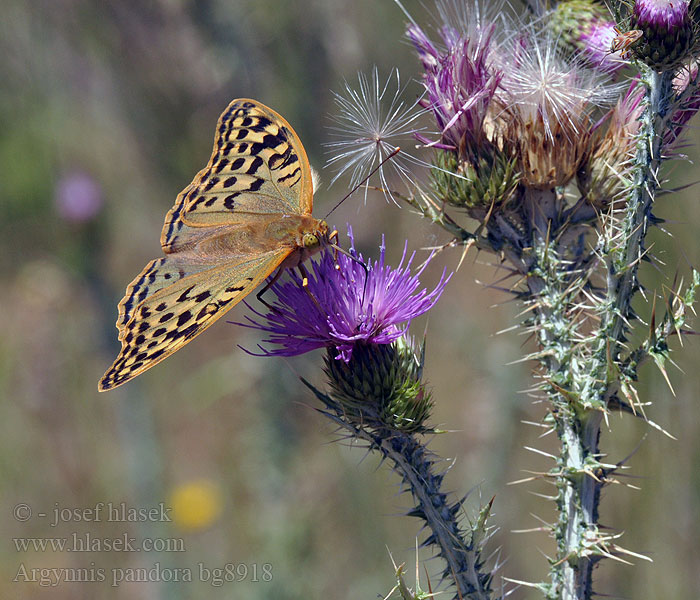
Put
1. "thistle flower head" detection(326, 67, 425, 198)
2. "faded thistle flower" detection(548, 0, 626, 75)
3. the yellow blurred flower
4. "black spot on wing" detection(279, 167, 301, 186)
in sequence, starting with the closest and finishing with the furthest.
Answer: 1. "faded thistle flower" detection(548, 0, 626, 75)
2. "thistle flower head" detection(326, 67, 425, 198)
3. "black spot on wing" detection(279, 167, 301, 186)
4. the yellow blurred flower

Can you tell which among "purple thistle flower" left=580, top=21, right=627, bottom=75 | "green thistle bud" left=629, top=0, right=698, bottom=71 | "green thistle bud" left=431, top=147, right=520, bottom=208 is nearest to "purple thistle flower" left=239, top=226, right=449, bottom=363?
"green thistle bud" left=431, top=147, right=520, bottom=208

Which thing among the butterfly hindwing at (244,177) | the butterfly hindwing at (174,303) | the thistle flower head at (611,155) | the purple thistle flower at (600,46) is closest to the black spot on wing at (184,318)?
the butterfly hindwing at (174,303)

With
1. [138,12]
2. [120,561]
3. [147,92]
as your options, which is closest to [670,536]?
[120,561]

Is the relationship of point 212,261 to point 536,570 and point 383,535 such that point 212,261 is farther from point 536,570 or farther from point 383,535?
point 536,570

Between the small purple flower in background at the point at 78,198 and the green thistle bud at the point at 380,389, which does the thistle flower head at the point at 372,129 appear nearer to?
the green thistle bud at the point at 380,389

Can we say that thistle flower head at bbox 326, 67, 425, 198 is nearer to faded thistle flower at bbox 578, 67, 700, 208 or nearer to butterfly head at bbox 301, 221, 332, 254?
butterfly head at bbox 301, 221, 332, 254
